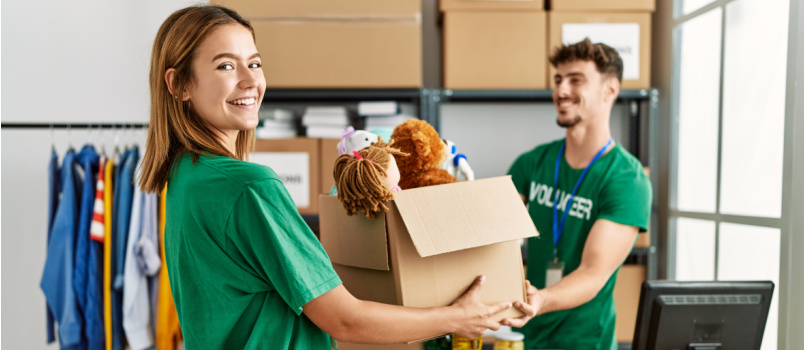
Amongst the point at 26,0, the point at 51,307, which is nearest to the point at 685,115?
the point at 51,307

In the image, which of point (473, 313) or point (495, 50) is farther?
point (495, 50)

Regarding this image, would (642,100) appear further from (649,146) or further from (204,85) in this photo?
(204,85)

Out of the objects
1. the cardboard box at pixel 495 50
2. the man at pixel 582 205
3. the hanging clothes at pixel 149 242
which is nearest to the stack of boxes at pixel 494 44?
the cardboard box at pixel 495 50

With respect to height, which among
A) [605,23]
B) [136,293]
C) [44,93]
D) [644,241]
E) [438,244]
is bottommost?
[136,293]

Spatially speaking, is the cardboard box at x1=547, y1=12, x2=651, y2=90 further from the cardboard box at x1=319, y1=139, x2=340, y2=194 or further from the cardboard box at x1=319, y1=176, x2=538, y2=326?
the cardboard box at x1=319, y1=176, x2=538, y2=326

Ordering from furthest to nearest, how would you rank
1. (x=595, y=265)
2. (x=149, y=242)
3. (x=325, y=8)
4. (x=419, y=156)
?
(x=325, y=8)
(x=149, y=242)
(x=595, y=265)
(x=419, y=156)

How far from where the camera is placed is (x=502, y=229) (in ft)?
3.47

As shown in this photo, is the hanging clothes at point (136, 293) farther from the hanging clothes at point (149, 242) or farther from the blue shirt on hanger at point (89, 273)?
the blue shirt on hanger at point (89, 273)

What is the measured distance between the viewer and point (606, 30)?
7.94 ft

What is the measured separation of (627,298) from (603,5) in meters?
1.26

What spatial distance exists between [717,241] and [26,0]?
318 centimetres

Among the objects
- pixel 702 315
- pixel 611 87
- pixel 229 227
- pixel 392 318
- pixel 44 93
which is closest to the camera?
pixel 229 227

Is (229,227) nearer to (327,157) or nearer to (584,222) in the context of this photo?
(584,222)

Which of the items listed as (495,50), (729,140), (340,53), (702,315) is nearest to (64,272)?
(340,53)
